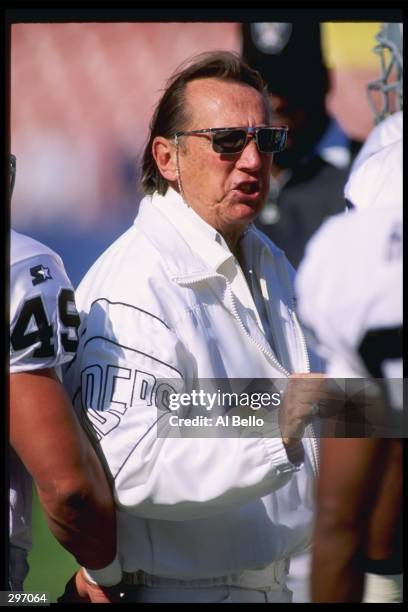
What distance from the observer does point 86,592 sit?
2760 millimetres

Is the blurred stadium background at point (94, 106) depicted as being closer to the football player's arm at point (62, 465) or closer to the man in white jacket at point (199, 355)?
the man in white jacket at point (199, 355)

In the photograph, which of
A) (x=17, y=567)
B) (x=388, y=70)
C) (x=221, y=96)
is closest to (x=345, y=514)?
(x=17, y=567)

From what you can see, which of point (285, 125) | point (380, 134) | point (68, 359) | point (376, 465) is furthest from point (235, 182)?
point (376, 465)

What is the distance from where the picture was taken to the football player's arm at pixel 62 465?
253cm

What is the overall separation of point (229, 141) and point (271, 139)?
0.12 meters

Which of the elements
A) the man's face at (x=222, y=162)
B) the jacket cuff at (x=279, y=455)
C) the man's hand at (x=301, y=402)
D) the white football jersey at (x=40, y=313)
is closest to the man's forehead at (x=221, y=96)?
the man's face at (x=222, y=162)

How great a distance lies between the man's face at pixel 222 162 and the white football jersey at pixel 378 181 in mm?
259

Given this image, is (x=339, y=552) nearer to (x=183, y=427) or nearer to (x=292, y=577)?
(x=292, y=577)

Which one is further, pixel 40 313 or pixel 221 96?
pixel 221 96

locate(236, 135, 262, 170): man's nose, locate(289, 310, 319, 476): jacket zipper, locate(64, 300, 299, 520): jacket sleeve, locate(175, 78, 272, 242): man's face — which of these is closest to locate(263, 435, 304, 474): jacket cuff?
locate(64, 300, 299, 520): jacket sleeve

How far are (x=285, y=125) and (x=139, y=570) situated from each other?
1.23m

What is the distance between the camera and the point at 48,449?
2539mm

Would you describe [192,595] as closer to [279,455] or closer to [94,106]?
[279,455]

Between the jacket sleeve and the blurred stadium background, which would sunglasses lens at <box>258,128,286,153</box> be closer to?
the blurred stadium background
